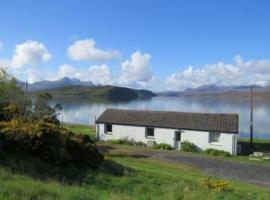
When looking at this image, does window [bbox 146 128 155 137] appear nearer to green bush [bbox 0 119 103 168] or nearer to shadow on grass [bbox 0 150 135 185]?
shadow on grass [bbox 0 150 135 185]

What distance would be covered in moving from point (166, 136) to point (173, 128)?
119cm

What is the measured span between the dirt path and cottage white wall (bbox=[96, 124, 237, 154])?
376cm

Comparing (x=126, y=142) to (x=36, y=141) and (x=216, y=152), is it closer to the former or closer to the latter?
(x=216, y=152)

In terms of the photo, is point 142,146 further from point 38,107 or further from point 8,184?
point 8,184

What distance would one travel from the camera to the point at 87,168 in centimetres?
1407

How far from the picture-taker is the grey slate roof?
128 ft

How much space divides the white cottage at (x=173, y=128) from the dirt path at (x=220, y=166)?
3952mm

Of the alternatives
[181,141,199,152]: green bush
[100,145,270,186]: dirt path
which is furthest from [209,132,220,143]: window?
[100,145,270,186]: dirt path

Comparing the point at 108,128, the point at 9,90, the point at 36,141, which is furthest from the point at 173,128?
the point at 36,141

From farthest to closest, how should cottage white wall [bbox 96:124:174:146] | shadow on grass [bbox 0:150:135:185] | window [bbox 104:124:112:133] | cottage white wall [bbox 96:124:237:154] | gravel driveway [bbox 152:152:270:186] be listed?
1. window [bbox 104:124:112:133]
2. cottage white wall [bbox 96:124:174:146]
3. cottage white wall [bbox 96:124:237:154]
4. gravel driveway [bbox 152:152:270:186]
5. shadow on grass [bbox 0:150:135:185]

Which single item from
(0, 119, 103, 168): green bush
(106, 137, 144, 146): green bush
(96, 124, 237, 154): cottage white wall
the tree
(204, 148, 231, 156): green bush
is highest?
the tree

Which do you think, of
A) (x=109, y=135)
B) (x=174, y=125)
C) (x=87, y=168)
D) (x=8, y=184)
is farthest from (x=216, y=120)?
(x=8, y=184)

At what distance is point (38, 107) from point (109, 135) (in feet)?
29.6

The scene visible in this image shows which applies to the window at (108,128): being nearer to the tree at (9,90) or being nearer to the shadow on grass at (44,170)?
the tree at (9,90)
